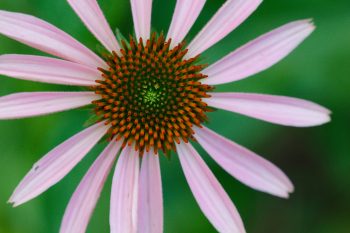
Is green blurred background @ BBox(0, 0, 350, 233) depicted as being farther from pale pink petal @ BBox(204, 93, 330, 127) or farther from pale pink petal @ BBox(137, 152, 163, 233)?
pale pink petal @ BBox(204, 93, 330, 127)

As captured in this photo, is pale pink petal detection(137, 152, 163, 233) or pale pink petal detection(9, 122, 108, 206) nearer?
pale pink petal detection(9, 122, 108, 206)

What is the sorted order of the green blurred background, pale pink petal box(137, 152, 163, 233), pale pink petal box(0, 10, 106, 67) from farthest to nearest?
the green blurred background
pale pink petal box(137, 152, 163, 233)
pale pink petal box(0, 10, 106, 67)

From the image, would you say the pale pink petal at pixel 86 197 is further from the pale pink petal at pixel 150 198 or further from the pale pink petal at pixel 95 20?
the pale pink petal at pixel 95 20

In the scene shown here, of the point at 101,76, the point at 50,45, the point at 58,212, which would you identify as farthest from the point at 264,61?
the point at 58,212

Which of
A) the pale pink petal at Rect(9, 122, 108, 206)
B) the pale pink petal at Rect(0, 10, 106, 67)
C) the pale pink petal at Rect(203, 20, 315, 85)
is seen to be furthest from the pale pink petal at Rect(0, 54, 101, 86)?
the pale pink petal at Rect(203, 20, 315, 85)

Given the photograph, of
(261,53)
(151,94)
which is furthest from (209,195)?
(261,53)

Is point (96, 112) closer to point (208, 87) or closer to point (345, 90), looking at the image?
point (208, 87)
